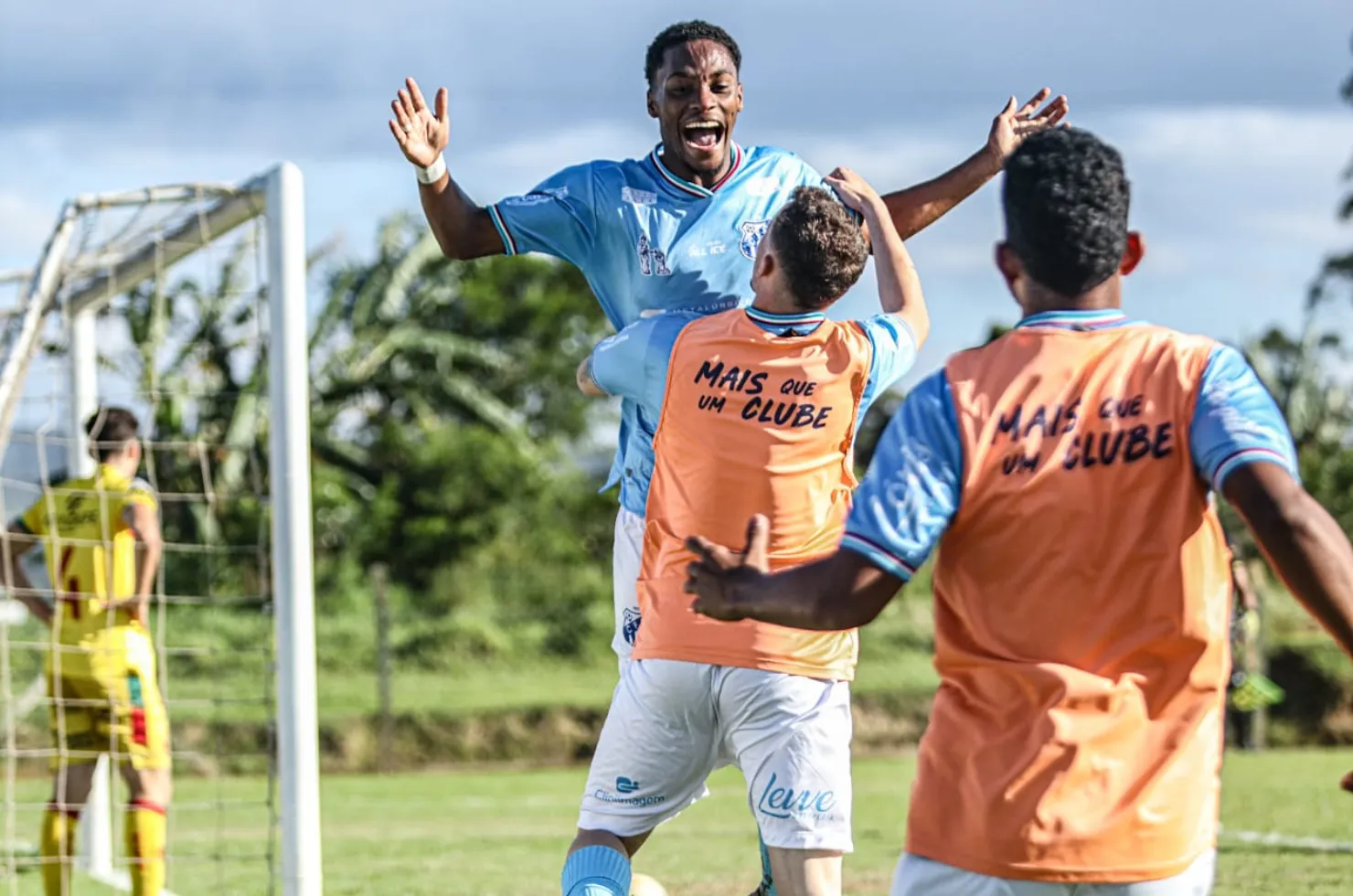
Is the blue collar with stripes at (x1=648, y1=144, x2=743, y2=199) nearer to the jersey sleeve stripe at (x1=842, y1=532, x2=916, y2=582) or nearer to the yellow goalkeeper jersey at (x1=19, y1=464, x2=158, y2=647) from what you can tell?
the jersey sleeve stripe at (x1=842, y1=532, x2=916, y2=582)

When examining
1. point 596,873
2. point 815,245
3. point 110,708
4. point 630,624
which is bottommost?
point 596,873

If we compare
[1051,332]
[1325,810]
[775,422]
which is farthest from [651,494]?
[1325,810]

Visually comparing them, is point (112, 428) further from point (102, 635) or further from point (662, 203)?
point (662, 203)

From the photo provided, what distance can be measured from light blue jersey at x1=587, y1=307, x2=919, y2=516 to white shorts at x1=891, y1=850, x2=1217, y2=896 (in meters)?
1.64

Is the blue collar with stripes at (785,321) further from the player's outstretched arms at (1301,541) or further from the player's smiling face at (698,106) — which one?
the player's outstretched arms at (1301,541)

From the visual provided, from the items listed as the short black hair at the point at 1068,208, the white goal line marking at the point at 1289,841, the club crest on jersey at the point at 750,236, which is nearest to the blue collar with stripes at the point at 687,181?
the club crest on jersey at the point at 750,236

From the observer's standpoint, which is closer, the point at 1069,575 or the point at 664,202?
the point at 1069,575

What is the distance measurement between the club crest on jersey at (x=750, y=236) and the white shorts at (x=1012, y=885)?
2.44 meters

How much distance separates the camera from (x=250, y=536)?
19891 mm

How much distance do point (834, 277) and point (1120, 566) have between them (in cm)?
155

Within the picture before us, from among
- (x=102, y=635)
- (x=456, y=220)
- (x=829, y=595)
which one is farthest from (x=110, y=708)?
(x=829, y=595)

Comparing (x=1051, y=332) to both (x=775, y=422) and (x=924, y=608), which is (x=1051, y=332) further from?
(x=924, y=608)

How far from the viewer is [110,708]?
7.59 m

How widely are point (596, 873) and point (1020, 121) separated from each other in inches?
94.8
